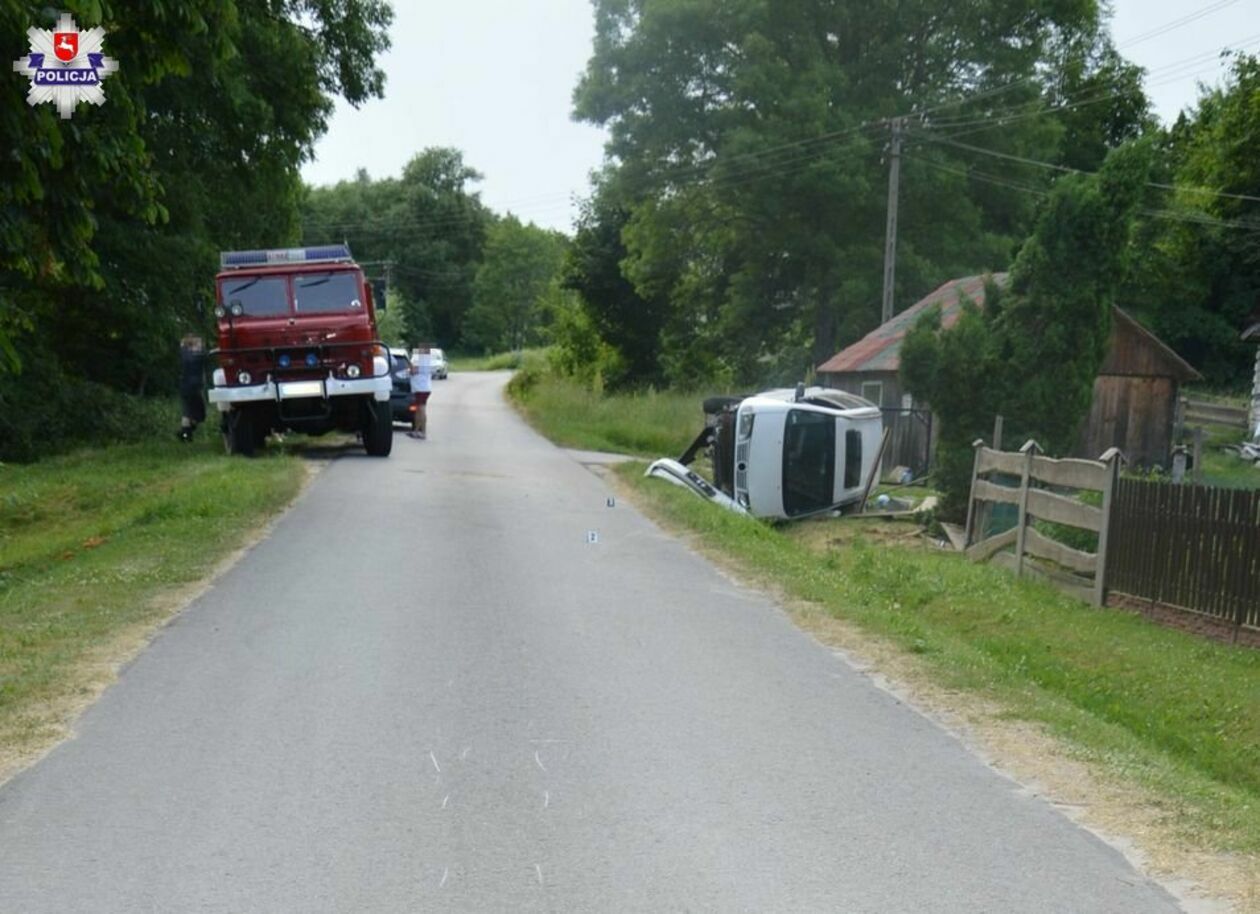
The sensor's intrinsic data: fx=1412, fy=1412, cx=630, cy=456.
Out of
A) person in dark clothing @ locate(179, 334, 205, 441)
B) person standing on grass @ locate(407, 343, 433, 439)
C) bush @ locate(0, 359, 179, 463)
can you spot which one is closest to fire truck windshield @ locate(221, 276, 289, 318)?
person in dark clothing @ locate(179, 334, 205, 441)

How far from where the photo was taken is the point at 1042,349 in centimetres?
2105

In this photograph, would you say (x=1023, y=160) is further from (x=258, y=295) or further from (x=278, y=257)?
(x=258, y=295)

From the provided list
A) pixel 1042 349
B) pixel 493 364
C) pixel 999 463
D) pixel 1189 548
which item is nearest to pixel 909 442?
pixel 1042 349

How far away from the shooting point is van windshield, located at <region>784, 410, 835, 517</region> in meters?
22.0

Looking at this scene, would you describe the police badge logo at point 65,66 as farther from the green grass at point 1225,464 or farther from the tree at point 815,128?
the tree at point 815,128

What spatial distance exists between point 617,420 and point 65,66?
94.1 feet

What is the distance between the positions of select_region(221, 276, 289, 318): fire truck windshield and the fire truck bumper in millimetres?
1178

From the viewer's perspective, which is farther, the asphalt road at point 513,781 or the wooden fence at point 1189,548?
the wooden fence at point 1189,548

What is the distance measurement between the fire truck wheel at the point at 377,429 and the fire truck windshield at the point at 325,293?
1.79m

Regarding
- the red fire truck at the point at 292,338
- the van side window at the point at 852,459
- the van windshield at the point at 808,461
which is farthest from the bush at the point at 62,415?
the van side window at the point at 852,459

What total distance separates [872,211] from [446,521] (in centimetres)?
3138

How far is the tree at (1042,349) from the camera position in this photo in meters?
20.9

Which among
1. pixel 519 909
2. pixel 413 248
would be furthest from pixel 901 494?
pixel 413 248

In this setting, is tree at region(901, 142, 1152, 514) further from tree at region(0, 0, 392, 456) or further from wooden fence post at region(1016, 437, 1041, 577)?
tree at region(0, 0, 392, 456)
